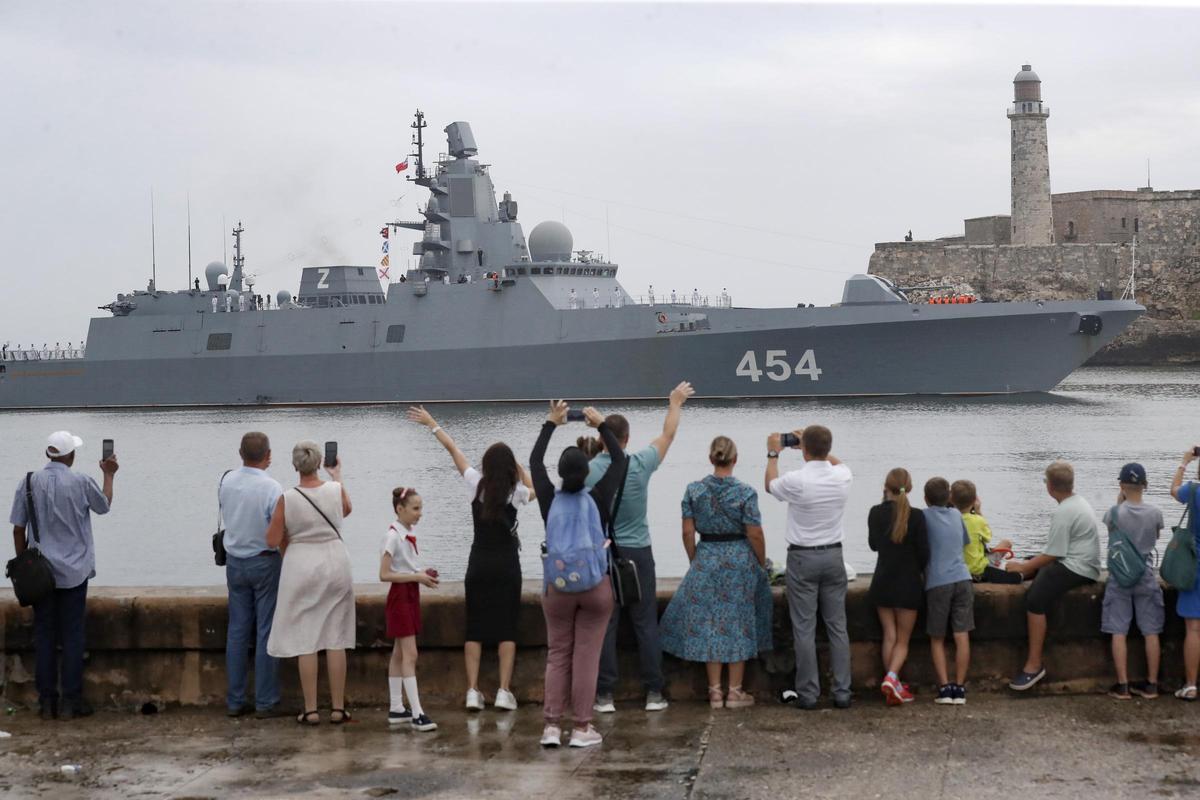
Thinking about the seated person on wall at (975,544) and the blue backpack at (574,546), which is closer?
the blue backpack at (574,546)

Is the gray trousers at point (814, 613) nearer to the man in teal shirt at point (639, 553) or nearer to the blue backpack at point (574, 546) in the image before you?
the man in teal shirt at point (639, 553)

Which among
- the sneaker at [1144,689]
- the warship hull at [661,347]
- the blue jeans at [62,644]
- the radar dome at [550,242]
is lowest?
the sneaker at [1144,689]

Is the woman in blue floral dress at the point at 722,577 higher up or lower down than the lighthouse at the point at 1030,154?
lower down

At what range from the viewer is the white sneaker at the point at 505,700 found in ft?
15.0

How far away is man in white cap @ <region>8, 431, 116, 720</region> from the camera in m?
4.60

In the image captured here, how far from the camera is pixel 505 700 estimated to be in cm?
458

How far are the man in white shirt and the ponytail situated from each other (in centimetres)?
14

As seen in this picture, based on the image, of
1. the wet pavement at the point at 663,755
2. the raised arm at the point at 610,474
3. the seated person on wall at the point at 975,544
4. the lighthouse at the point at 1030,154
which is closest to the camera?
the wet pavement at the point at 663,755

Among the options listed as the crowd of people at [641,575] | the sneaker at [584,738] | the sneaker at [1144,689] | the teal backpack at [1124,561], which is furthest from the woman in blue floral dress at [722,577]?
the sneaker at [1144,689]

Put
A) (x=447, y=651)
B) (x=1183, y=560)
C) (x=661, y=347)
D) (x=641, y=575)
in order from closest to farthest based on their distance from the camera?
(x=1183, y=560), (x=641, y=575), (x=447, y=651), (x=661, y=347)

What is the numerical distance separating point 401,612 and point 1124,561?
2.22 meters

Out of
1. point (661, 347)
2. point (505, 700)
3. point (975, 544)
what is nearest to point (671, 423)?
point (505, 700)

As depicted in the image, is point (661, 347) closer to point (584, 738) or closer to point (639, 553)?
point (639, 553)

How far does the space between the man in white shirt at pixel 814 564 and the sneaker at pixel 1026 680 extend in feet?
1.77
